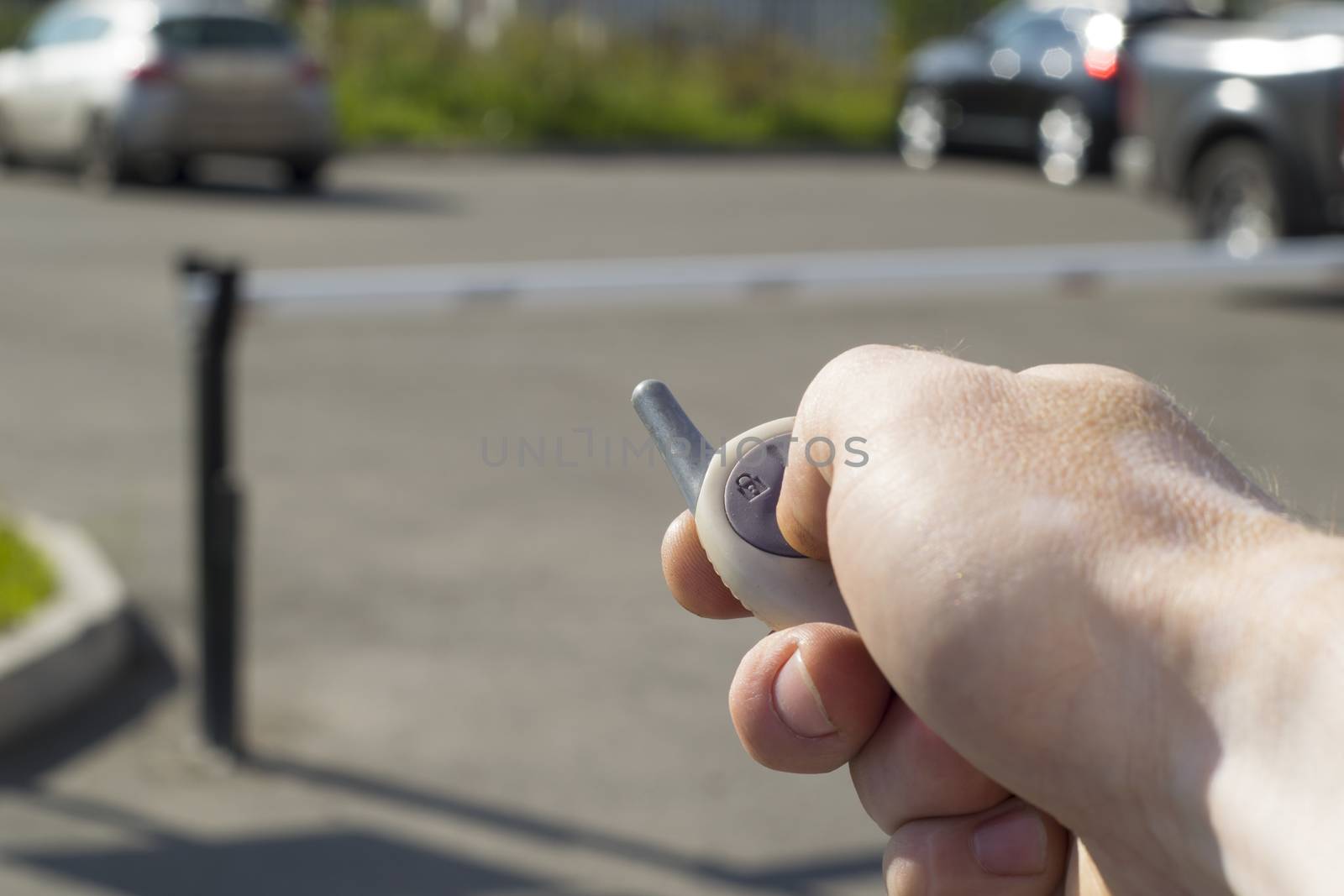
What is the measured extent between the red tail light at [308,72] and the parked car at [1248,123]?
7.58m

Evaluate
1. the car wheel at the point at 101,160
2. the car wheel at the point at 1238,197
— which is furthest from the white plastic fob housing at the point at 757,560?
the car wheel at the point at 101,160

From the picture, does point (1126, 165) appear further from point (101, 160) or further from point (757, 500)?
point (757, 500)

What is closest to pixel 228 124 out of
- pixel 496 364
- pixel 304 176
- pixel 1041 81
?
pixel 304 176

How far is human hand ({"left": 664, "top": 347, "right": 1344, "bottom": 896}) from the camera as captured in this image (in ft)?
2.54

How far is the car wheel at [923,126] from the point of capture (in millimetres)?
20000

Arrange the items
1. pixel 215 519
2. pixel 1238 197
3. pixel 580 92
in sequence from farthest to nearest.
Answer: pixel 580 92 < pixel 1238 197 < pixel 215 519

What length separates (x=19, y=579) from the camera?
4766 millimetres

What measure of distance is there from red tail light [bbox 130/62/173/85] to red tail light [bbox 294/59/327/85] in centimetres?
111

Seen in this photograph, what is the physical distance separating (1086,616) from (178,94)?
15612 mm

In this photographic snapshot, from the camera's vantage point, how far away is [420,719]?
14.4 feet

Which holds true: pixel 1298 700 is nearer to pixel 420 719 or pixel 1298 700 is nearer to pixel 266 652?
pixel 420 719

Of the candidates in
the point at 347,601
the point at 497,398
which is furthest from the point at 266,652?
the point at 497,398

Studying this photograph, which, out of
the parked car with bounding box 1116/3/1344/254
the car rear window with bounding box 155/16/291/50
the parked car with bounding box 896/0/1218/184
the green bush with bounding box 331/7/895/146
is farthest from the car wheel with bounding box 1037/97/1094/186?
the car rear window with bounding box 155/16/291/50

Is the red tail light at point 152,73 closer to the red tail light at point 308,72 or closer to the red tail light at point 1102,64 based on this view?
the red tail light at point 308,72
